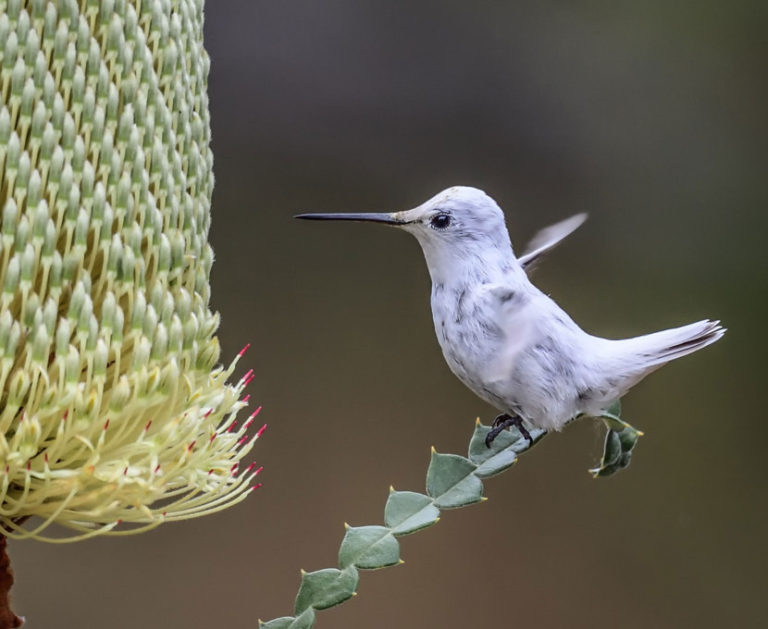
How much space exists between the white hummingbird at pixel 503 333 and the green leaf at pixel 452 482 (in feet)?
0.49

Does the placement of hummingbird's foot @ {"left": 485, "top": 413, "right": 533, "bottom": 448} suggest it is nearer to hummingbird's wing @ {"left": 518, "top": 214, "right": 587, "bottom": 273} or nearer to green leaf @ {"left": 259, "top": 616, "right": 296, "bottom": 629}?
hummingbird's wing @ {"left": 518, "top": 214, "right": 587, "bottom": 273}

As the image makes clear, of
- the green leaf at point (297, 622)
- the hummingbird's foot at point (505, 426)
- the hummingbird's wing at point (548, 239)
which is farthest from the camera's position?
the hummingbird's wing at point (548, 239)

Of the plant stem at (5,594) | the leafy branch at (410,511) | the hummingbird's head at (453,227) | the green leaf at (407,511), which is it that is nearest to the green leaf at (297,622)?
the leafy branch at (410,511)

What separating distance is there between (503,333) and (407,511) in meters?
0.29

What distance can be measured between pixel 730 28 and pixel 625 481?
6.49 feet

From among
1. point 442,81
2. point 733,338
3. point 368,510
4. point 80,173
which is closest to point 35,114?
point 80,173

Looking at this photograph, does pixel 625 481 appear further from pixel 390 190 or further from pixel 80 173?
pixel 80 173

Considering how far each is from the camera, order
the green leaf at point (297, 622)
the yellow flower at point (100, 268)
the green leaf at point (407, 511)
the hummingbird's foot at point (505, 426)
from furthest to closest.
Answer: the hummingbird's foot at point (505, 426) < the green leaf at point (407, 511) < the green leaf at point (297, 622) < the yellow flower at point (100, 268)

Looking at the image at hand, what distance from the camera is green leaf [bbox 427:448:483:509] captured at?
1.19m

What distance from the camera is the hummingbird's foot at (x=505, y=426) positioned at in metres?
1.40

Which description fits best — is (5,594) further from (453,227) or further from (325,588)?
(453,227)

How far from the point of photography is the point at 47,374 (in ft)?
3.22

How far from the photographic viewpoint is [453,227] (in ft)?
4.71

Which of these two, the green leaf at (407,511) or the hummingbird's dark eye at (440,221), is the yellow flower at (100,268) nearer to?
the green leaf at (407,511)
